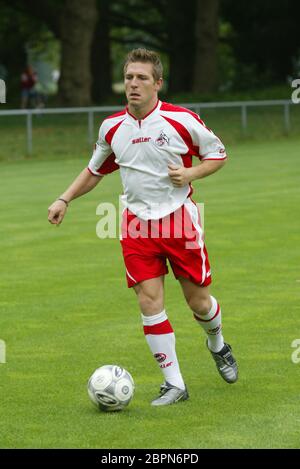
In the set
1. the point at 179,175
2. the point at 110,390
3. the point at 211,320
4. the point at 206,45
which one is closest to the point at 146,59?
the point at 179,175

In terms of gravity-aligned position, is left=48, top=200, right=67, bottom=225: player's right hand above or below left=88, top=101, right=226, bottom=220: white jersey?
below

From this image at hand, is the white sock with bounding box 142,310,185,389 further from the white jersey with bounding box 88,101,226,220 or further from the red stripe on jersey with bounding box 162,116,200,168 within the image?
the red stripe on jersey with bounding box 162,116,200,168

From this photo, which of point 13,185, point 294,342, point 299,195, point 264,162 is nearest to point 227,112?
point 264,162

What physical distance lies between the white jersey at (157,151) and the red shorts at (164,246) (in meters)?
0.07

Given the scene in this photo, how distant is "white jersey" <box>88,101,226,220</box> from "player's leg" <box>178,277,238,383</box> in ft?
1.85

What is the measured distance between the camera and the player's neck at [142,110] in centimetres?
849

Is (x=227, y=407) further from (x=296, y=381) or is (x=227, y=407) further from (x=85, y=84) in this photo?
(x=85, y=84)

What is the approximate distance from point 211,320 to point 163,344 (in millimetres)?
493

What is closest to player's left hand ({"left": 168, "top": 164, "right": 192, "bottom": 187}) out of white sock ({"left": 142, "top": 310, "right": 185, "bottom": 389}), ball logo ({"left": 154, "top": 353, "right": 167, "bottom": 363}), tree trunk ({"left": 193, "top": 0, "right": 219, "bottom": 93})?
white sock ({"left": 142, "top": 310, "right": 185, "bottom": 389})

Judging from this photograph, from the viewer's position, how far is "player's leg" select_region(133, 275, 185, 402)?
8.46 meters

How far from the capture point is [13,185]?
25625 mm

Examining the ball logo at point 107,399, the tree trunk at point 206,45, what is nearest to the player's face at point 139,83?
the ball logo at point 107,399

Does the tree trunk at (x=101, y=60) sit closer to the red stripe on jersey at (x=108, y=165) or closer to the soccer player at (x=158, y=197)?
the red stripe on jersey at (x=108, y=165)

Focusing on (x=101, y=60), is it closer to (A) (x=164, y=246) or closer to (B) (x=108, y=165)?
(B) (x=108, y=165)
